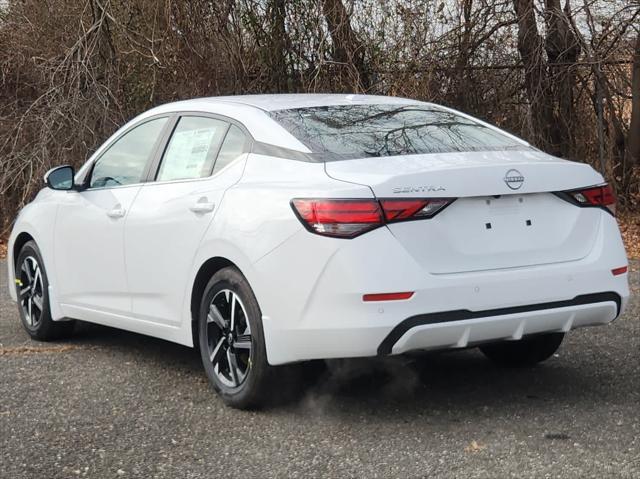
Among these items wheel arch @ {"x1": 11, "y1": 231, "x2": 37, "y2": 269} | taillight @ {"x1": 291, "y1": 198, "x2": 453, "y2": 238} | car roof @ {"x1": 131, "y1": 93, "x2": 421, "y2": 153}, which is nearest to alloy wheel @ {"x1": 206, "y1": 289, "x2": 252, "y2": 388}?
taillight @ {"x1": 291, "y1": 198, "x2": 453, "y2": 238}

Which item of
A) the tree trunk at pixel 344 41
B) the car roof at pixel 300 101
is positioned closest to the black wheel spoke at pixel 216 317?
the car roof at pixel 300 101

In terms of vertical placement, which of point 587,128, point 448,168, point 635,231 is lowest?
point 635,231

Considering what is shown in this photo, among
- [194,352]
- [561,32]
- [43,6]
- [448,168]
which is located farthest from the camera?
[43,6]

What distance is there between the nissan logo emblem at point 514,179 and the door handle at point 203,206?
4.81 feet

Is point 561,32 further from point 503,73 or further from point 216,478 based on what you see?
point 216,478

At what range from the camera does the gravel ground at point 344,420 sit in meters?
4.41

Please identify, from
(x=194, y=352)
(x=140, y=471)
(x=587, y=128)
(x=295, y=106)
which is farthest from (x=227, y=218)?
(x=587, y=128)

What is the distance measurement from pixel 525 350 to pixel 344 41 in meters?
7.87

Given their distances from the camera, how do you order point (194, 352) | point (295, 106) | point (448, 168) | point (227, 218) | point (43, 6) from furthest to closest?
point (43, 6) < point (194, 352) < point (295, 106) < point (227, 218) < point (448, 168)

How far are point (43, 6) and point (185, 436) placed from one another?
35.2 feet

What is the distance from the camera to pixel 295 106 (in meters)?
5.75

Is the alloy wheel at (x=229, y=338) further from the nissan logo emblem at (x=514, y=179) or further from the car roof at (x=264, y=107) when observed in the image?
the nissan logo emblem at (x=514, y=179)

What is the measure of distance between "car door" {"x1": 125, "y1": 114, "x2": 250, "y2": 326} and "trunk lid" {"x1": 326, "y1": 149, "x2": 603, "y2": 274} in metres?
0.85

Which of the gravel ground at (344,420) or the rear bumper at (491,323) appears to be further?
the rear bumper at (491,323)
